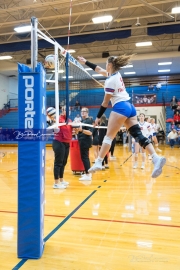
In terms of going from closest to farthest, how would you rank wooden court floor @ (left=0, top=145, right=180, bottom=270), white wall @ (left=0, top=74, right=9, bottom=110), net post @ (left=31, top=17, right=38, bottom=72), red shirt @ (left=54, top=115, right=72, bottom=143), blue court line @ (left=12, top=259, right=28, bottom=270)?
blue court line @ (left=12, top=259, right=28, bottom=270)
wooden court floor @ (left=0, top=145, right=180, bottom=270)
net post @ (left=31, top=17, right=38, bottom=72)
red shirt @ (left=54, top=115, right=72, bottom=143)
white wall @ (left=0, top=74, right=9, bottom=110)

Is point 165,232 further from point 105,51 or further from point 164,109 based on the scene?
point 164,109

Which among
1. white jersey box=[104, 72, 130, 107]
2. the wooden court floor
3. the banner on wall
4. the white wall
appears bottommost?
the wooden court floor

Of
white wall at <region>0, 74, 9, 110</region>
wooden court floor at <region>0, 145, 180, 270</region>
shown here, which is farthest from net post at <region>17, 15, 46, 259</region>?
white wall at <region>0, 74, 9, 110</region>

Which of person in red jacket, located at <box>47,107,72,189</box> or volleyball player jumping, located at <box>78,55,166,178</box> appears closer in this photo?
volleyball player jumping, located at <box>78,55,166,178</box>

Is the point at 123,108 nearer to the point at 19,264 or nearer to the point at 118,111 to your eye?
the point at 118,111

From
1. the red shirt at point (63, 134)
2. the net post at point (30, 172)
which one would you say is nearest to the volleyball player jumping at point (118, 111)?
the net post at point (30, 172)

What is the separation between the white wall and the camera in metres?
21.0

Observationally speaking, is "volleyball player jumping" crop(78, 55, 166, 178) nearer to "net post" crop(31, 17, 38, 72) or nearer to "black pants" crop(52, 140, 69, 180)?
"net post" crop(31, 17, 38, 72)

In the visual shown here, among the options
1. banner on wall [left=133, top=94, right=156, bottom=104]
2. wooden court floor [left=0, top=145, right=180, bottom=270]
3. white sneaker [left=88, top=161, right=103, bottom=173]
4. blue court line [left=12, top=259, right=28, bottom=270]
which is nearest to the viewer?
blue court line [left=12, top=259, right=28, bottom=270]

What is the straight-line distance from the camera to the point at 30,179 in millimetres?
2342

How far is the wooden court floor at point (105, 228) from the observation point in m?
2.27

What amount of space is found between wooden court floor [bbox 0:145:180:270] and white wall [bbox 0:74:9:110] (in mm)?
16971

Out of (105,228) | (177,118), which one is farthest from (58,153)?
(177,118)

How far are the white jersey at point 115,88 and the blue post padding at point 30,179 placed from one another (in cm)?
89
